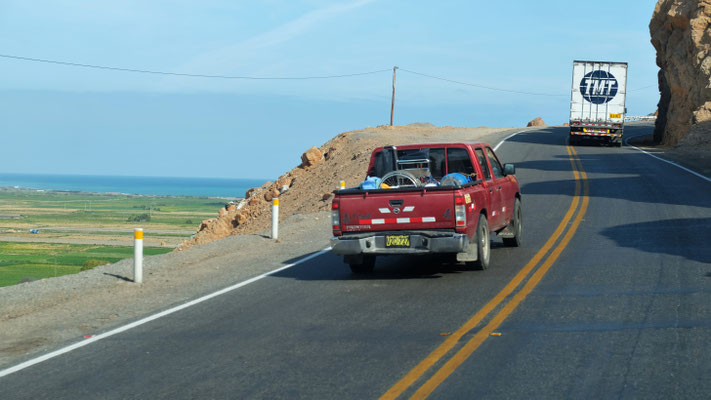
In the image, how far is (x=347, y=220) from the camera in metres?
12.0

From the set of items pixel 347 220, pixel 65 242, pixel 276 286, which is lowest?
pixel 65 242

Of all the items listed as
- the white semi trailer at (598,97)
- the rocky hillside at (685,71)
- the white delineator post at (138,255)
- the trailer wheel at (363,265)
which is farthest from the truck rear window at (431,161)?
the rocky hillside at (685,71)

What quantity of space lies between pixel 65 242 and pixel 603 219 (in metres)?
95.4

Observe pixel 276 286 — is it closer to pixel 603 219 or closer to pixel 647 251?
pixel 647 251

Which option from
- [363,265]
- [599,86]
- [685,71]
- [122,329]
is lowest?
[122,329]

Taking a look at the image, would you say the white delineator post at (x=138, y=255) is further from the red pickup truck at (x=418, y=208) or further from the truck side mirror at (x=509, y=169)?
the truck side mirror at (x=509, y=169)

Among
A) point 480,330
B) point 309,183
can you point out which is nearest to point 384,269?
point 480,330

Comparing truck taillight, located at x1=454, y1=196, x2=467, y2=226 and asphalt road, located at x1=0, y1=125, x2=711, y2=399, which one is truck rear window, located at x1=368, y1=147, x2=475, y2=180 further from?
truck taillight, located at x1=454, y1=196, x2=467, y2=226

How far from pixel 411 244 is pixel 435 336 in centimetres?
357

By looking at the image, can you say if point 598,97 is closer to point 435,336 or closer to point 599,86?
point 599,86

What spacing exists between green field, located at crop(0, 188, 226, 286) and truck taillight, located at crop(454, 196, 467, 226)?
159ft

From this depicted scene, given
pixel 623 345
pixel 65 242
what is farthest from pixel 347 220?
pixel 65 242

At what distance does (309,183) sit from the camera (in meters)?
39.1

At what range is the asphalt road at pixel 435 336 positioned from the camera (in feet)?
21.4
